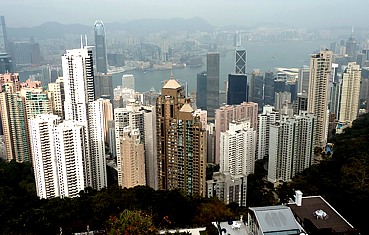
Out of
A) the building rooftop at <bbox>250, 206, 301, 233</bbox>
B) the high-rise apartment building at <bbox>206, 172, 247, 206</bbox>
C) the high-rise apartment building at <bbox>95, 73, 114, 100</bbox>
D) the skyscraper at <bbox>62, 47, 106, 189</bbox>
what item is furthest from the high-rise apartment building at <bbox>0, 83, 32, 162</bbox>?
the building rooftop at <bbox>250, 206, 301, 233</bbox>

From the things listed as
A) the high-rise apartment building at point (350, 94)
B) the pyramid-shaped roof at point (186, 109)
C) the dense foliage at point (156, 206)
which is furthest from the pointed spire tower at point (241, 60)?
the pyramid-shaped roof at point (186, 109)

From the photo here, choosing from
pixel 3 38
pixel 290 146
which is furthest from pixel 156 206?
pixel 3 38

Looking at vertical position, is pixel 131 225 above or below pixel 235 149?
above

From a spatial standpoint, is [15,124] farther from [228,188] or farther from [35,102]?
[228,188]

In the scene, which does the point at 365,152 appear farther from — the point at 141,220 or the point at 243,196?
the point at 141,220

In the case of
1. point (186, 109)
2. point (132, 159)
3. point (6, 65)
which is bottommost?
point (132, 159)

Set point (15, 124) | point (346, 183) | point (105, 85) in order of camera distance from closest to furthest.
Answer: point (346, 183) < point (15, 124) < point (105, 85)

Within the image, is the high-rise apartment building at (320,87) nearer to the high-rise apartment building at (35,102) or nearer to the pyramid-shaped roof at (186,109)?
the pyramid-shaped roof at (186,109)

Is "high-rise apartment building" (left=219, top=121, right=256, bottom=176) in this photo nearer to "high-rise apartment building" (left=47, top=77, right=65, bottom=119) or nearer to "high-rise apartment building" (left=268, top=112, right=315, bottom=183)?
"high-rise apartment building" (left=268, top=112, right=315, bottom=183)
